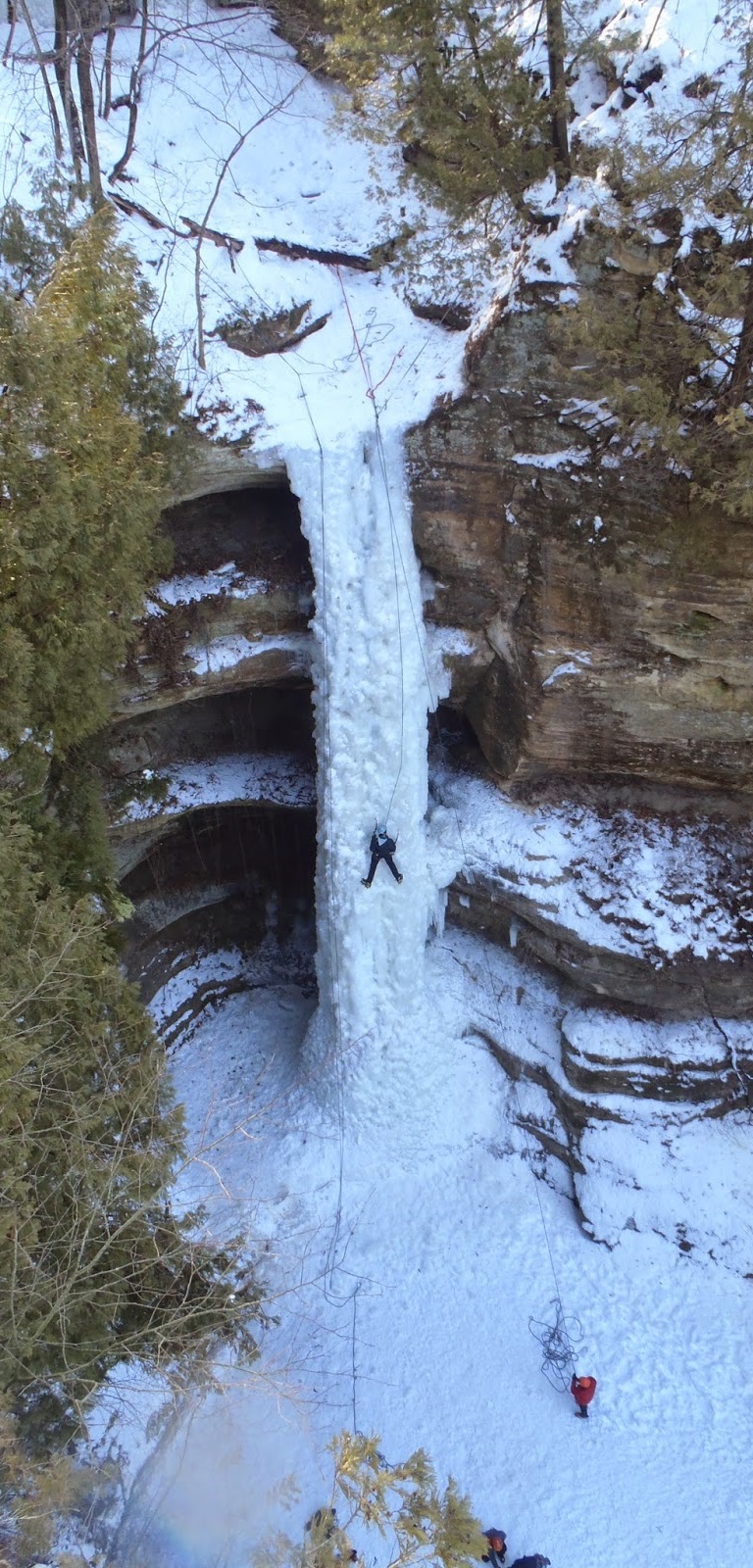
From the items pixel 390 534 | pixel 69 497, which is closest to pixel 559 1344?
pixel 390 534

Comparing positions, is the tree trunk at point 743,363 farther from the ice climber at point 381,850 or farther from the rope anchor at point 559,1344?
the rope anchor at point 559,1344

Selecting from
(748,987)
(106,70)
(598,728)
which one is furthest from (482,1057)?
(106,70)

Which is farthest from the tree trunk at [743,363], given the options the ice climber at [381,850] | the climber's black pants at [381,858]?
the climber's black pants at [381,858]

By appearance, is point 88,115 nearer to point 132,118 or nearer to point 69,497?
point 132,118

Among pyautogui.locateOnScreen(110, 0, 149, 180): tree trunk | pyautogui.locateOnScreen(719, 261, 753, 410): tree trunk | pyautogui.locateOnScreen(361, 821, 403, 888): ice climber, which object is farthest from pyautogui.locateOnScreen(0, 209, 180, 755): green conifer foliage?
pyautogui.locateOnScreen(719, 261, 753, 410): tree trunk

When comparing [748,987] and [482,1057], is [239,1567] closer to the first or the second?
[482,1057]
